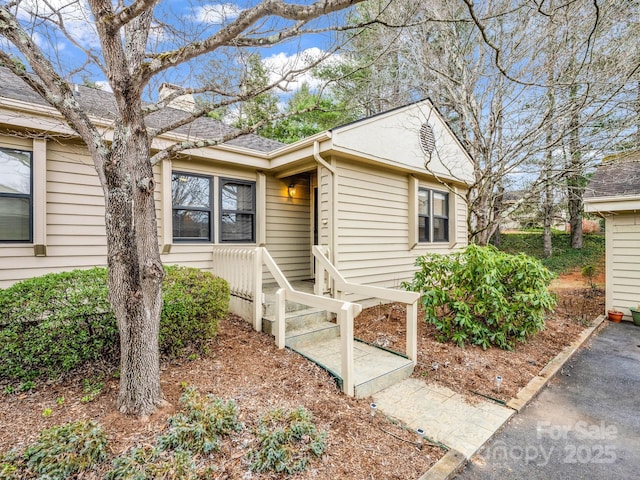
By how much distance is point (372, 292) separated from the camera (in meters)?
4.23

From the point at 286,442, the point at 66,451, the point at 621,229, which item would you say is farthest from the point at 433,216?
the point at 66,451

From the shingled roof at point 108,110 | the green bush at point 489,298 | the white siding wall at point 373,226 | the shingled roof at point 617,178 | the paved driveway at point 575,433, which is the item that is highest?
the shingled roof at point 108,110

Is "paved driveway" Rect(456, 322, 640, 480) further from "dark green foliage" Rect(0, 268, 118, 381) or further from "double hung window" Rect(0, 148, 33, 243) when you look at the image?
"double hung window" Rect(0, 148, 33, 243)

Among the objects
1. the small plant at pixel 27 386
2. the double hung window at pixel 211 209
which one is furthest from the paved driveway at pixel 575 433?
the double hung window at pixel 211 209

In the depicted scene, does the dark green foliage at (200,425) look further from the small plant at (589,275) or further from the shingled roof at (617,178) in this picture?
the small plant at (589,275)

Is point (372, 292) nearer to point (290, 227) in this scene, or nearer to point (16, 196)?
point (290, 227)

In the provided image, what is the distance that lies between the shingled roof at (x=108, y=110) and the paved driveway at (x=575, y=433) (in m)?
4.24

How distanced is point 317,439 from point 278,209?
500cm

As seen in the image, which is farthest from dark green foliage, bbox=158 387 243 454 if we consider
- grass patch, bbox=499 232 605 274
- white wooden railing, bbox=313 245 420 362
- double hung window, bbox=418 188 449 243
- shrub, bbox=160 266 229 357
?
grass patch, bbox=499 232 605 274

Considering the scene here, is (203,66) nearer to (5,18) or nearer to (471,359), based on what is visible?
(5,18)

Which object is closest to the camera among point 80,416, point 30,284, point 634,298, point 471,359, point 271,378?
point 80,416

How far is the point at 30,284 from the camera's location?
3191mm

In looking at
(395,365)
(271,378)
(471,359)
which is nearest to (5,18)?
(271,378)

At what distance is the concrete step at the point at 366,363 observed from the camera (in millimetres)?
3445
